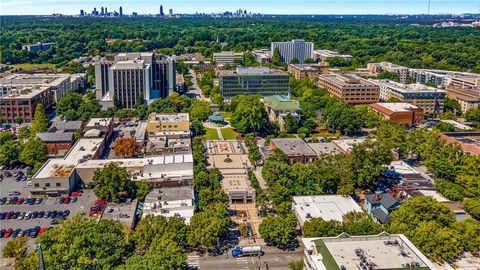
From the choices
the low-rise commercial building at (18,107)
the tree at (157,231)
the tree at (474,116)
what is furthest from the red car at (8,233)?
the tree at (474,116)

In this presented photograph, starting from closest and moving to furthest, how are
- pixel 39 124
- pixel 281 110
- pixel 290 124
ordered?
pixel 39 124 < pixel 290 124 < pixel 281 110

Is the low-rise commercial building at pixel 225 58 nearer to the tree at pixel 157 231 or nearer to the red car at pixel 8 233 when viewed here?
the red car at pixel 8 233

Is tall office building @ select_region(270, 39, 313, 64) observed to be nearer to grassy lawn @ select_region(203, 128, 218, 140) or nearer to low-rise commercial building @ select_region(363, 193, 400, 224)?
grassy lawn @ select_region(203, 128, 218, 140)

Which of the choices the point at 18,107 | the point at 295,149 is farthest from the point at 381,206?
the point at 18,107

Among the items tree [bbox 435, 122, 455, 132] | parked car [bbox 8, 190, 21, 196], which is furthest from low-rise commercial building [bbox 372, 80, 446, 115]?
parked car [bbox 8, 190, 21, 196]

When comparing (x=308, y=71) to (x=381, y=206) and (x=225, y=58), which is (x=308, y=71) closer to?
(x=225, y=58)

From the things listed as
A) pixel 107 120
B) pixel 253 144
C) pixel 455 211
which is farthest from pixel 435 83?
pixel 107 120

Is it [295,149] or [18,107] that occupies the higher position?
[18,107]
